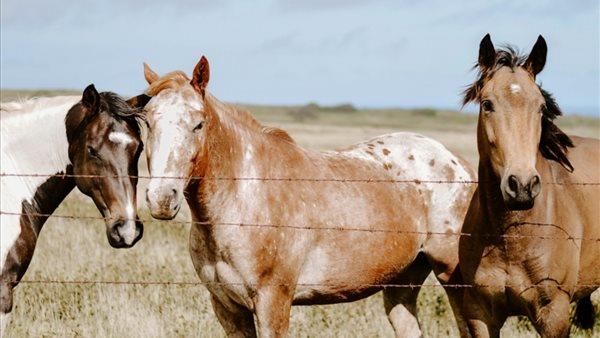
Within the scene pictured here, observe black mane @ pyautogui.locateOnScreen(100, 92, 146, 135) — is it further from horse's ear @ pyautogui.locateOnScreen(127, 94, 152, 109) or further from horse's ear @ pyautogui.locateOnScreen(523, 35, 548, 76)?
horse's ear @ pyautogui.locateOnScreen(523, 35, 548, 76)

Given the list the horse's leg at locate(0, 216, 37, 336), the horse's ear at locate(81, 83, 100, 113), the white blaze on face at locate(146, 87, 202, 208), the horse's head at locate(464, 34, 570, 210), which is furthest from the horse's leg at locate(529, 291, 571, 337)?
the horse's leg at locate(0, 216, 37, 336)

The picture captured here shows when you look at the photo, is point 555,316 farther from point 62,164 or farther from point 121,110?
point 62,164

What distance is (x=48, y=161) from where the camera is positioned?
6062mm

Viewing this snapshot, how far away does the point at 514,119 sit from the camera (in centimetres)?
510

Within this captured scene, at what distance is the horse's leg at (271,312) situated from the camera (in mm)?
5676

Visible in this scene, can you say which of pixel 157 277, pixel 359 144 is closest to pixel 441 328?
pixel 359 144

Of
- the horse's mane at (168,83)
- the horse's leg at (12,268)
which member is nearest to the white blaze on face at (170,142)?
the horse's mane at (168,83)

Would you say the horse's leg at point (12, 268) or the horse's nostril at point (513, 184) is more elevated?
the horse's nostril at point (513, 184)

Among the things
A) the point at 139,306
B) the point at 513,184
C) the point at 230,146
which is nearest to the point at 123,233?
the point at 230,146

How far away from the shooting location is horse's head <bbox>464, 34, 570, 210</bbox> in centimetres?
490

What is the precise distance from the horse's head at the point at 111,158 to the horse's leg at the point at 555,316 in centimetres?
267

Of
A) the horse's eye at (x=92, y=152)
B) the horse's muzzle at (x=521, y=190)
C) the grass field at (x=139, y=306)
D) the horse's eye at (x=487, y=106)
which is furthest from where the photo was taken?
the grass field at (x=139, y=306)

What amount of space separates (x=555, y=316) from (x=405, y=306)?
84.2 inches

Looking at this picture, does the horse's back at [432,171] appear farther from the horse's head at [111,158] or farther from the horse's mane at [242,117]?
the horse's head at [111,158]
